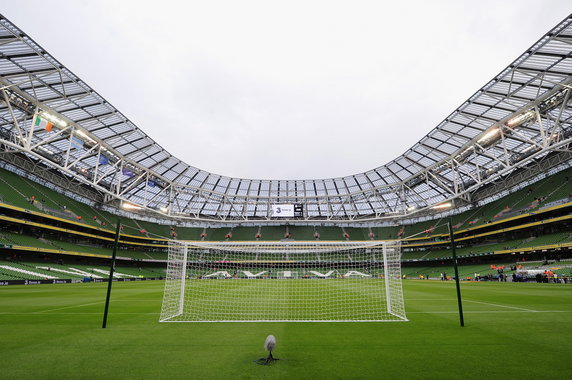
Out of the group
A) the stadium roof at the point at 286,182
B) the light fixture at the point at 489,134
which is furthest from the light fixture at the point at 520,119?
the light fixture at the point at 489,134

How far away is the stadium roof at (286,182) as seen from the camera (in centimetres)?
2120

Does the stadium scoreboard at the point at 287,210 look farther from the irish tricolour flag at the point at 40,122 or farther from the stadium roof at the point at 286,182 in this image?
the irish tricolour flag at the point at 40,122

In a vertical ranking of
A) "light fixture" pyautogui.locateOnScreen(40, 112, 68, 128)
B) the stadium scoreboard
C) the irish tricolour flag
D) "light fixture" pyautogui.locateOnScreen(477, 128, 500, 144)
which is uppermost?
"light fixture" pyautogui.locateOnScreen(477, 128, 500, 144)

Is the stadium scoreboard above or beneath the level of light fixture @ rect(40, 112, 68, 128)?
beneath

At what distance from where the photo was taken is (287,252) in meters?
13.6

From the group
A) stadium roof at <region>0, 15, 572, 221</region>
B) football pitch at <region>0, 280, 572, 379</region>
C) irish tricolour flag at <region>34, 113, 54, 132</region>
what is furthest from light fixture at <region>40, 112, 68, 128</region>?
football pitch at <region>0, 280, 572, 379</region>

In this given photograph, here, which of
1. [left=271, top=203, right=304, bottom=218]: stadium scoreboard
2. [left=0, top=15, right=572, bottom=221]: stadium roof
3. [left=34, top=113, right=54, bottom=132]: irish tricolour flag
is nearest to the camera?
[left=0, top=15, right=572, bottom=221]: stadium roof

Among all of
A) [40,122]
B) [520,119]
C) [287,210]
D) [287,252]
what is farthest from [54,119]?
[520,119]

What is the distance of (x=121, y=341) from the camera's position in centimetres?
593

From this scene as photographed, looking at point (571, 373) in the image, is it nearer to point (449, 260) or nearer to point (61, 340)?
point (61, 340)

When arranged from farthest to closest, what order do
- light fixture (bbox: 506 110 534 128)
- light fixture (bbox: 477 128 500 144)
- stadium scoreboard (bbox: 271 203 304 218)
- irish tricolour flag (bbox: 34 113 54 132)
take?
stadium scoreboard (bbox: 271 203 304 218) < light fixture (bbox: 477 128 500 144) < light fixture (bbox: 506 110 534 128) < irish tricolour flag (bbox: 34 113 54 132)

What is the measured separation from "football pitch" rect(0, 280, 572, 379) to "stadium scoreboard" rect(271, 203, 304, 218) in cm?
4360

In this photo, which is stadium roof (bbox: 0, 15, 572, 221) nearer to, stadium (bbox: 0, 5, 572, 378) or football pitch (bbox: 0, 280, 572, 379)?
stadium (bbox: 0, 5, 572, 378)

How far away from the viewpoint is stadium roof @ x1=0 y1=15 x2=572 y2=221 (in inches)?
835
